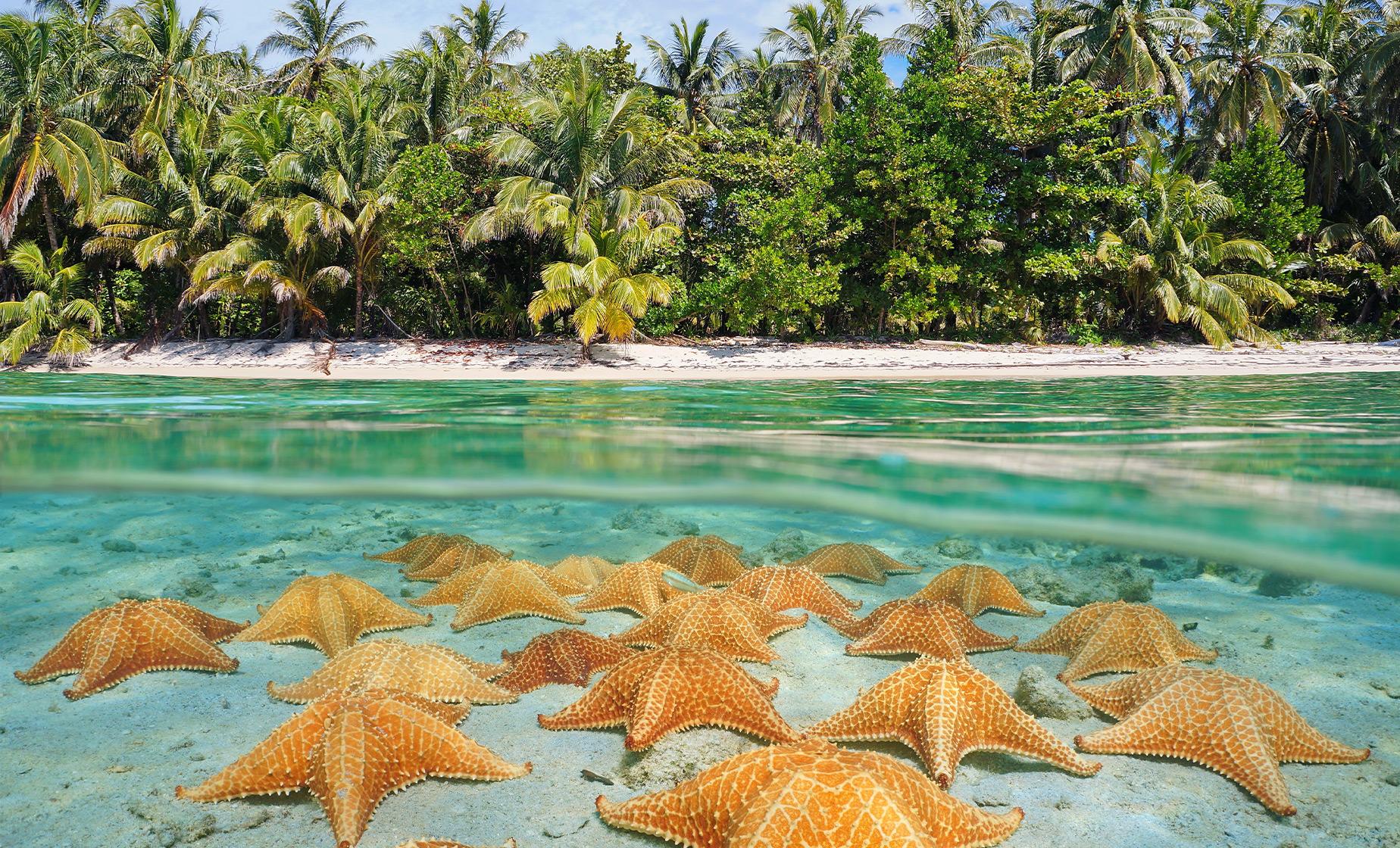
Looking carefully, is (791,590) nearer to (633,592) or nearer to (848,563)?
(633,592)

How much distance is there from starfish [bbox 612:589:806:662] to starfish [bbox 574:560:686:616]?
68 centimetres

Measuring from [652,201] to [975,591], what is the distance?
20.5 meters

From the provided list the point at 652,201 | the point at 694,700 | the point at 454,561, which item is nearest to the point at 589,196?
the point at 652,201

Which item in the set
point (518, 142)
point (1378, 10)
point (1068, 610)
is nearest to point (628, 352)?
point (518, 142)

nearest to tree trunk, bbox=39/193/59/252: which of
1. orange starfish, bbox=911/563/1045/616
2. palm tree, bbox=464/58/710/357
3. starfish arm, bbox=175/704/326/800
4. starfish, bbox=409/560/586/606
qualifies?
palm tree, bbox=464/58/710/357

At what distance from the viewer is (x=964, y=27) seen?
32.0 meters

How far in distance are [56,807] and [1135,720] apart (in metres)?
4.19

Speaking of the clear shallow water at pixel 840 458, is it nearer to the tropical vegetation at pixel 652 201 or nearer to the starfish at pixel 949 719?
the starfish at pixel 949 719

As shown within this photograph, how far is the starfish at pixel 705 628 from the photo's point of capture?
4266 millimetres

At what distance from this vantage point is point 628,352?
76.9 feet

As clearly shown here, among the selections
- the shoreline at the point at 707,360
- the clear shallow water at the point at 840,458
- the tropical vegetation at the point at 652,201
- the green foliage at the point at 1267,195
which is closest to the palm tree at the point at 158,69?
the tropical vegetation at the point at 652,201

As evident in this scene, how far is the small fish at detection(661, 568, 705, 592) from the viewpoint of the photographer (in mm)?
5512

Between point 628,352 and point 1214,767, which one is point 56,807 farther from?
point 628,352

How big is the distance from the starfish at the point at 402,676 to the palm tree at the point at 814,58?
34494 millimetres
